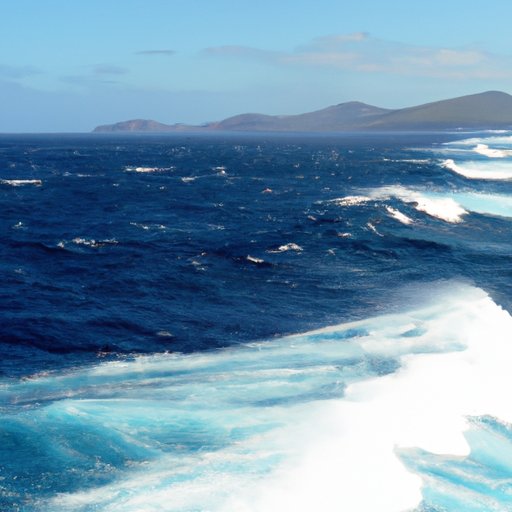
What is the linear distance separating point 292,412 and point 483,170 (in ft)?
301

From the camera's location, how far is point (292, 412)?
76.4ft

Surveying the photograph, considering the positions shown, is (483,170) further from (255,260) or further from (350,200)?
(255,260)

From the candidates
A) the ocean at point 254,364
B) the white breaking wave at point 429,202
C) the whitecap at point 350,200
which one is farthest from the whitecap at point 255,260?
the whitecap at point 350,200

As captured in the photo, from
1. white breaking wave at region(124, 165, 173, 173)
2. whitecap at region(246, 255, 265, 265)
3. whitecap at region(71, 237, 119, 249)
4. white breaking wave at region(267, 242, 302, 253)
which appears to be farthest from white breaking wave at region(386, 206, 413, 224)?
Result: white breaking wave at region(124, 165, 173, 173)

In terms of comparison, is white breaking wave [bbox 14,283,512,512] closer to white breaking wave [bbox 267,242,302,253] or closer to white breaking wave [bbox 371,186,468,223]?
white breaking wave [bbox 267,242,302,253]

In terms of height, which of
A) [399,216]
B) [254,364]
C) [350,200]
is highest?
[350,200]

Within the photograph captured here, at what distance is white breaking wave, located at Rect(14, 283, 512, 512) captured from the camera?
18625 millimetres

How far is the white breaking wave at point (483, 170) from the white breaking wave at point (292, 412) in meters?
70.3

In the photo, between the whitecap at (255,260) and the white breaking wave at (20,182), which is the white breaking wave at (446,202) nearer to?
the whitecap at (255,260)

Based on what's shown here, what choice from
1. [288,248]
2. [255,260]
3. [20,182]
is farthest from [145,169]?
[255,260]

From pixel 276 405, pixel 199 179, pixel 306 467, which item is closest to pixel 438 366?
pixel 276 405

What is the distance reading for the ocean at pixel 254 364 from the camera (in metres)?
19.2

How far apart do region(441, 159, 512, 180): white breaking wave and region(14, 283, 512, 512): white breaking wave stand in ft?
231

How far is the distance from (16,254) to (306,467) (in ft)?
102
